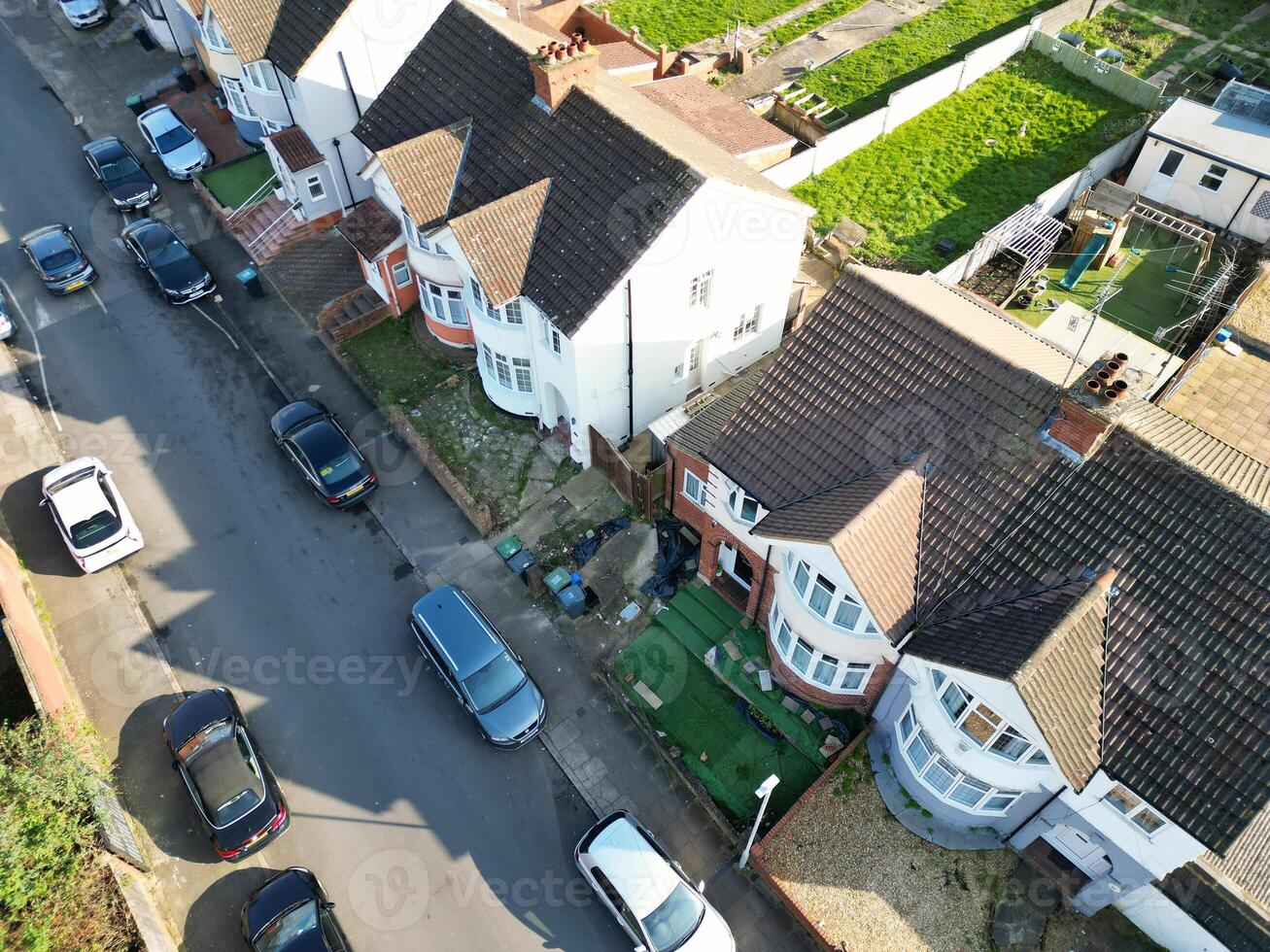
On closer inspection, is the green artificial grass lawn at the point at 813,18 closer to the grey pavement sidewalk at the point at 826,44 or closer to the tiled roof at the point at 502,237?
the grey pavement sidewalk at the point at 826,44

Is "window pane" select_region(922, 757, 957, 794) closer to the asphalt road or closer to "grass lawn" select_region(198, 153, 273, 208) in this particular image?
the asphalt road

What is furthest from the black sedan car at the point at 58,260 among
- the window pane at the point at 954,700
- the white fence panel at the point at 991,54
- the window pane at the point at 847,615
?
the white fence panel at the point at 991,54

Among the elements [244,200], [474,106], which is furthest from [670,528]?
[244,200]

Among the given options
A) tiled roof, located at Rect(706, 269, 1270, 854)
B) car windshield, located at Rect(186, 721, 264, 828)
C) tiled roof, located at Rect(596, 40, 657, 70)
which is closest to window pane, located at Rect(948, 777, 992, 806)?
tiled roof, located at Rect(706, 269, 1270, 854)

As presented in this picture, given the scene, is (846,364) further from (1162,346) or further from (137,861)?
(137,861)

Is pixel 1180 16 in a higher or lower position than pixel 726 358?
higher
